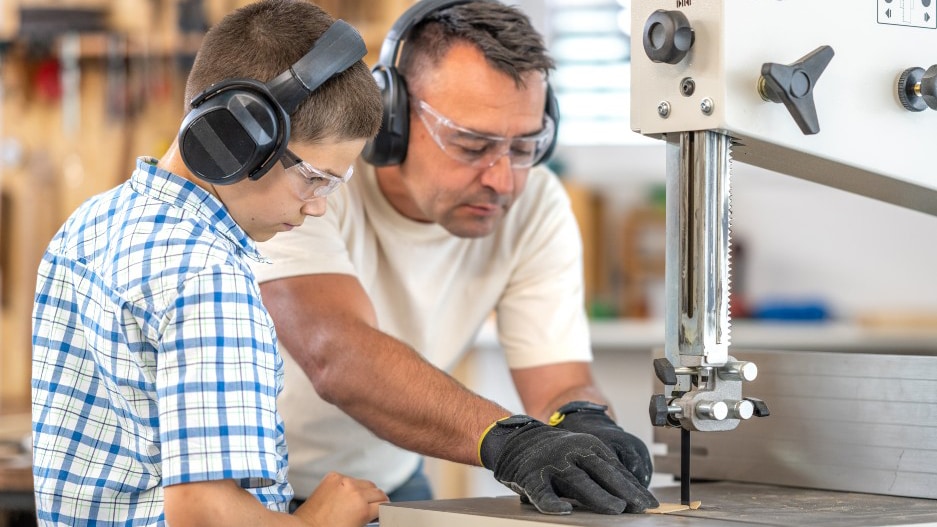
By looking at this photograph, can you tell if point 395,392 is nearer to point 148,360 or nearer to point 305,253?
point 305,253

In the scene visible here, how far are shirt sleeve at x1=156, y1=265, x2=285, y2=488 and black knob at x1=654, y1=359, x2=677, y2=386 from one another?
1.36 ft

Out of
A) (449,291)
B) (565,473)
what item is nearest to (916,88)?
(565,473)

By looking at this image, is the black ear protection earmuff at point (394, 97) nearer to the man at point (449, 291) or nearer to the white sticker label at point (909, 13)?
the man at point (449, 291)

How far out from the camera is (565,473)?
119 centimetres

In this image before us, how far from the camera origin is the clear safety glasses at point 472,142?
1.76 m

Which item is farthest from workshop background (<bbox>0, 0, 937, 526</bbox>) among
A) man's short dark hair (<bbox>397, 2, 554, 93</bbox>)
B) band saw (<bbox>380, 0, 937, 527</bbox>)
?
band saw (<bbox>380, 0, 937, 527</bbox>)

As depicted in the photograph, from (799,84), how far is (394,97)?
0.75m

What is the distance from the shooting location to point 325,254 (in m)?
1.70

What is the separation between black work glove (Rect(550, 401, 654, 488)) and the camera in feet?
4.39

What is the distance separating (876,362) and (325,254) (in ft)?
2.57

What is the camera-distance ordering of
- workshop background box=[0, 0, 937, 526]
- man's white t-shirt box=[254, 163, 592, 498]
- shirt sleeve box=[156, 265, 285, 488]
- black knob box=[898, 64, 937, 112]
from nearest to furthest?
1. shirt sleeve box=[156, 265, 285, 488]
2. black knob box=[898, 64, 937, 112]
3. man's white t-shirt box=[254, 163, 592, 498]
4. workshop background box=[0, 0, 937, 526]

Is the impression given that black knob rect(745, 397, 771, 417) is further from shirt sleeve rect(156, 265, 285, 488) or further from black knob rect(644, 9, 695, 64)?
shirt sleeve rect(156, 265, 285, 488)

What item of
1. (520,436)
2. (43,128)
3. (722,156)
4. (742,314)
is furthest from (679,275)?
(43,128)

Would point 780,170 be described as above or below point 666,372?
above
